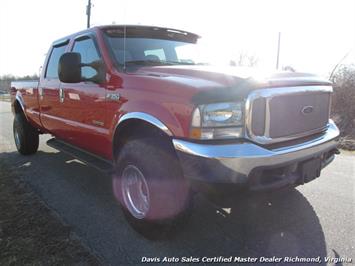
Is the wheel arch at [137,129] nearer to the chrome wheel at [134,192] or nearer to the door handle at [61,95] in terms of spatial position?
the chrome wheel at [134,192]

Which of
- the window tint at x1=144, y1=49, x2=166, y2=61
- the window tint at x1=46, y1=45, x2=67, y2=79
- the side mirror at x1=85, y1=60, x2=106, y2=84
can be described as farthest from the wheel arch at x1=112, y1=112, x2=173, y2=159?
the window tint at x1=46, y1=45, x2=67, y2=79

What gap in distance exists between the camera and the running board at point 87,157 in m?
3.71

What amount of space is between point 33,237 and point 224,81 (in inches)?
86.3

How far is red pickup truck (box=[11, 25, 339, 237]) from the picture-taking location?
2533 millimetres

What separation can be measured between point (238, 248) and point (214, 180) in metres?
0.85

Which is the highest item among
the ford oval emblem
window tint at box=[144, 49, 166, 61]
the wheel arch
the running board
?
window tint at box=[144, 49, 166, 61]

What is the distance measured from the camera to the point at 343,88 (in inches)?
435

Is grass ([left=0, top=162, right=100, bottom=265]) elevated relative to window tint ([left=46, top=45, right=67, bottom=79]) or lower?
lower

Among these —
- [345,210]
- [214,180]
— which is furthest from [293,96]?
[345,210]

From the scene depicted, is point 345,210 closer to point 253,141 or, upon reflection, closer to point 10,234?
point 253,141

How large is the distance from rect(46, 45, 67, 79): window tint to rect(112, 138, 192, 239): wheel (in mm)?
2605

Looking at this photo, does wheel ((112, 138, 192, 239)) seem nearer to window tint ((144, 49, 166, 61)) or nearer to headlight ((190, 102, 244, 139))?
headlight ((190, 102, 244, 139))

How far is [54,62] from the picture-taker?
17.6 feet

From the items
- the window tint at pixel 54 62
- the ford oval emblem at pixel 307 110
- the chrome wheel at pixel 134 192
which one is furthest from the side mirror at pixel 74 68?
the ford oval emblem at pixel 307 110
